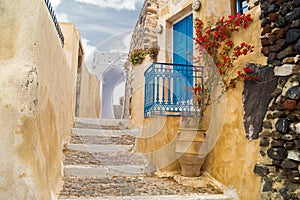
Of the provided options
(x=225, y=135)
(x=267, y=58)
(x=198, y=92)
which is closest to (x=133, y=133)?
(x=198, y=92)

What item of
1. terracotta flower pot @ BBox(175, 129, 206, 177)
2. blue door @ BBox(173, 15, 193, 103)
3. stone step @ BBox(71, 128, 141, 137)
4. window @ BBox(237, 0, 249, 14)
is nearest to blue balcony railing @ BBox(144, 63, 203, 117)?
blue door @ BBox(173, 15, 193, 103)

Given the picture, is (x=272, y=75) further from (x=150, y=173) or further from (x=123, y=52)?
(x=123, y=52)

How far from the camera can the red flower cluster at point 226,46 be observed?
3.67 meters

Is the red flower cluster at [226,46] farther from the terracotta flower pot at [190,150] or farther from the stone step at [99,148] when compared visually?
the stone step at [99,148]

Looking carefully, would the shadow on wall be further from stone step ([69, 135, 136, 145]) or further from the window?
the window

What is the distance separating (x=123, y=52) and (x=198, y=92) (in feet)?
19.8

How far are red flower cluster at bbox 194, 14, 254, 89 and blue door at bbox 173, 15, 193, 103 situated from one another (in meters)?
0.68

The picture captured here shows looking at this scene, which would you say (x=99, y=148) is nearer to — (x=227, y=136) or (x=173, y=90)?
(x=173, y=90)

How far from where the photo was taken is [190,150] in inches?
163

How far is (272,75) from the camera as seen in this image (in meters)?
3.16

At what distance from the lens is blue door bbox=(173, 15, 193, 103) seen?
5.18 metres

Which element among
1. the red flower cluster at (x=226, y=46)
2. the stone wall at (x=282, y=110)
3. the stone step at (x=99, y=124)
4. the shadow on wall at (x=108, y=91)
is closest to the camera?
the stone wall at (x=282, y=110)

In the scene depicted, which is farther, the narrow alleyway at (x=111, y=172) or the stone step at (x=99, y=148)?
the stone step at (x=99, y=148)

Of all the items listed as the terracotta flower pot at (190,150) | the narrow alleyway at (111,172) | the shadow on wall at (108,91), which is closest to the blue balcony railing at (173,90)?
the terracotta flower pot at (190,150)
